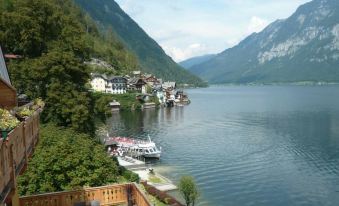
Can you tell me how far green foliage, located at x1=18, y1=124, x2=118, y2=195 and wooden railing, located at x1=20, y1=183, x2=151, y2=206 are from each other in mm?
7754

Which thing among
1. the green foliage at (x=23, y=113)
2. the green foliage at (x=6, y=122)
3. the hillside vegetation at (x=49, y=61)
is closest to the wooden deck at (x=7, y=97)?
the green foliage at (x=23, y=113)

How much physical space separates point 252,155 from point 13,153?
55.6m

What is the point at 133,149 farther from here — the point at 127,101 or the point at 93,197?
the point at 127,101

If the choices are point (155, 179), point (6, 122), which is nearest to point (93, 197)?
point (6, 122)

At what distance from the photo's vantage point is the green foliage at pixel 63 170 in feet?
79.9

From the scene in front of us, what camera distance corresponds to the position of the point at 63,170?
25297mm

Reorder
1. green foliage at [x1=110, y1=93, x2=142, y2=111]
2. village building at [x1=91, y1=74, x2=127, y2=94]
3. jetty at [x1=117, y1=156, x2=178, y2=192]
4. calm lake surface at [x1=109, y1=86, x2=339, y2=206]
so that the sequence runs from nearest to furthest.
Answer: jetty at [x1=117, y1=156, x2=178, y2=192] < calm lake surface at [x1=109, y1=86, x2=339, y2=206] < green foliage at [x1=110, y1=93, x2=142, y2=111] < village building at [x1=91, y1=74, x2=127, y2=94]

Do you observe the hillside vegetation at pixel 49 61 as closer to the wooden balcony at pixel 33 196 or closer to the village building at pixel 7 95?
the wooden balcony at pixel 33 196

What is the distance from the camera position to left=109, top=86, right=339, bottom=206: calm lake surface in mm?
43562

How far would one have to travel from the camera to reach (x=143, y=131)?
87562mm

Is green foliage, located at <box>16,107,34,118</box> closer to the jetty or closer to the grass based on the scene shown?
the jetty

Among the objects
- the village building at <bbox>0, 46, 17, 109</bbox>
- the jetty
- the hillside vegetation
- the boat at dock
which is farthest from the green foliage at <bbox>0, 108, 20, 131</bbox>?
the boat at dock

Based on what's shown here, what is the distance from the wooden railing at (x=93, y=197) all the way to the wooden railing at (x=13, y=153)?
4406 mm

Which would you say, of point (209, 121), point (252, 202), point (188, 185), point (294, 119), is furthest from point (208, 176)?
point (294, 119)
